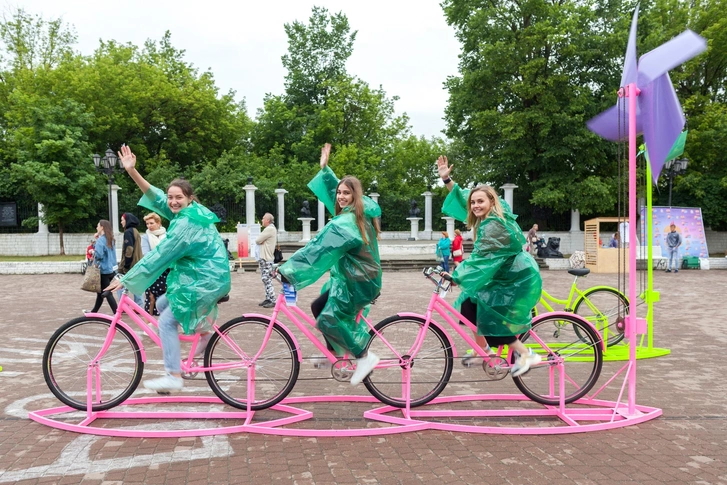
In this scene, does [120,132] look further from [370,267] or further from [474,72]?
[370,267]

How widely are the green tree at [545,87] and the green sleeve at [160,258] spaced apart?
22.3 meters

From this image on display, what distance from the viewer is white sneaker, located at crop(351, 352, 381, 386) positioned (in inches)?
173

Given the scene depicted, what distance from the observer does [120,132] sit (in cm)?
3353

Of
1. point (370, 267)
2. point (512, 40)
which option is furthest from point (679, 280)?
point (370, 267)

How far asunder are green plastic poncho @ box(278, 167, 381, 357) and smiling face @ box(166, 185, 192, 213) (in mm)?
995

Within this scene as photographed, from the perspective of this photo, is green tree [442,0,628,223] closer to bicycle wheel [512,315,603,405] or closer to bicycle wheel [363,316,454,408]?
bicycle wheel [512,315,603,405]

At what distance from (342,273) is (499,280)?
1.25m

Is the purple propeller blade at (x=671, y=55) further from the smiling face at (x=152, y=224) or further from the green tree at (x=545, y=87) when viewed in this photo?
the green tree at (x=545, y=87)

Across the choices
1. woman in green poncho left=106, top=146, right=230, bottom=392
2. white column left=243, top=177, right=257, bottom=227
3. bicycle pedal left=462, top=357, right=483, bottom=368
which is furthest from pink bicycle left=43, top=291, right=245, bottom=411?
white column left=243, top=177, right=257, bottom=227

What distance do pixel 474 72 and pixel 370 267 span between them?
2338cm

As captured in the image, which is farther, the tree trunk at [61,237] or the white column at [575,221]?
the white column at [575,221]

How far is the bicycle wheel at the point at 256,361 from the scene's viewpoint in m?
4.46

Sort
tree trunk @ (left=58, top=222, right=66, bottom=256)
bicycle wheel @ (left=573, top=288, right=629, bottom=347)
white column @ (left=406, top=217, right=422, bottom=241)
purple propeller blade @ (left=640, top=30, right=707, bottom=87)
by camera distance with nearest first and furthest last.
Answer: purple propeller blade @ (left=640, top=30, right=707, bottom=87) < bicycle wheel @ (left=573, top=288, right=629, bottom=347) < tree trunk @ (left=58, top=222, right=66, bottom=256) < white column @ (left=406, top=217, right=422, bottom=241)

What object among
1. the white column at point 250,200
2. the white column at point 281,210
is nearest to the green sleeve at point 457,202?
the white column at point 250,200
